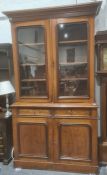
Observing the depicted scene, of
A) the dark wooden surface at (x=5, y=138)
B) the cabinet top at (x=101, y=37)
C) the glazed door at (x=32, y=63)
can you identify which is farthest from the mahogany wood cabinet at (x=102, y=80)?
the dark wooden surface at (x=5, y=138)

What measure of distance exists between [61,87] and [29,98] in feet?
1.57

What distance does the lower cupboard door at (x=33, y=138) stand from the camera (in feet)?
10.4

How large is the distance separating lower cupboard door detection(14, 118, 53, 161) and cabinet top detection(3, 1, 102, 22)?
139cm

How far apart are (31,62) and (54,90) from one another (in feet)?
1.75

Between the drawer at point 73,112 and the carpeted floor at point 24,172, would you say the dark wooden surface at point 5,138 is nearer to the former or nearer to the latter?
the carpeted floor at point 24,172

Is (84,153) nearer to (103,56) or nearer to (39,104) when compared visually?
(39,104)

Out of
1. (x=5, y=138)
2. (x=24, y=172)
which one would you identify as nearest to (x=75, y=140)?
(x=24, y=172)

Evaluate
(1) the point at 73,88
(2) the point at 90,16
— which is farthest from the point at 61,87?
(2) the point at 90,16

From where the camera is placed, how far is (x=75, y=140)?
10.2ft

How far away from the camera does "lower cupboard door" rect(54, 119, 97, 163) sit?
9.99ft

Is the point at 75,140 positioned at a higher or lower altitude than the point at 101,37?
lower

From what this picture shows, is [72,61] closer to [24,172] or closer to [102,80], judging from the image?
[102,80]

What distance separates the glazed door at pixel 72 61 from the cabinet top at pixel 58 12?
9cm

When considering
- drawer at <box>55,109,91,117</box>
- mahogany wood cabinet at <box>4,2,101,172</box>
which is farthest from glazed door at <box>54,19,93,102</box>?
drawer at <box>55,109,91,117</box>
